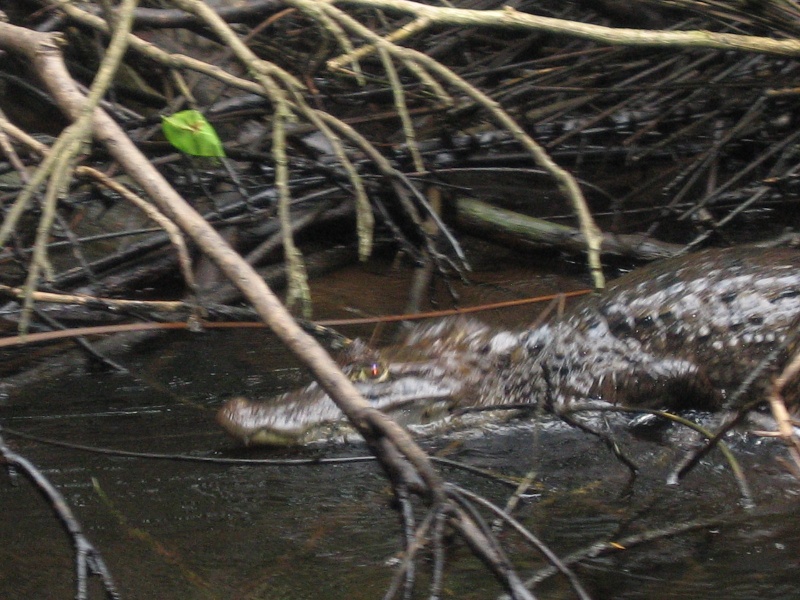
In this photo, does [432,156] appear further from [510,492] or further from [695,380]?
[510,492]

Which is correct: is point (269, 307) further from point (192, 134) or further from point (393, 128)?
point (393, 128)

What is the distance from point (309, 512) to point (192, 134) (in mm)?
946

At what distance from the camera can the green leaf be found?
2.22 m

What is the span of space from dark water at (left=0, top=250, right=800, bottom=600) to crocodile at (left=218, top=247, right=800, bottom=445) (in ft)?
0.45

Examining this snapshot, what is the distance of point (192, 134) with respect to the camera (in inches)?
88.3

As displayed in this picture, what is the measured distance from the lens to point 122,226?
4.89 metres

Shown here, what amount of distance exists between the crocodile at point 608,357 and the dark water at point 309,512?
137 millimetres

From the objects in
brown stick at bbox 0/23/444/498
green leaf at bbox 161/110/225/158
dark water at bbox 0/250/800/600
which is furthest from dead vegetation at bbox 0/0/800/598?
brown stick at bbox 0/23/444/498

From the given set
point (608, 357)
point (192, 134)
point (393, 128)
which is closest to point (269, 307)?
point (192, 134)

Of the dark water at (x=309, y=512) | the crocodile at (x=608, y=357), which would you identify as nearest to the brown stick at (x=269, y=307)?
the dark water at (x=309, y=512)

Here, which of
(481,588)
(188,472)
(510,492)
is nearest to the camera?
(481,588)

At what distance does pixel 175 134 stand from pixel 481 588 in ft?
4.05

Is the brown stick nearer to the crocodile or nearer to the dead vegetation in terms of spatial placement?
the dead vegetation

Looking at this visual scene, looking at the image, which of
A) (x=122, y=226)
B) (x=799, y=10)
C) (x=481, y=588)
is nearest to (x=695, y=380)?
(x=799, y=10)
